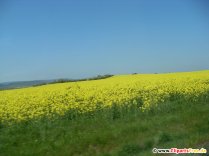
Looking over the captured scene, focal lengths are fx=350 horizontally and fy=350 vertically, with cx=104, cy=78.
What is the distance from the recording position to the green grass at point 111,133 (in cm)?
850

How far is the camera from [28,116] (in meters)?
12.0

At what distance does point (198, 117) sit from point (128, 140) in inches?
134

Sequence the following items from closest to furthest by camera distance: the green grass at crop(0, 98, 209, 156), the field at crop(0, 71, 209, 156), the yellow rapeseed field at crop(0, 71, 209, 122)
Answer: the green grass at crop(0, 98, 209, 156) < the field at crop(0, 71, 209, 156) < the yellow rapeseed field at crop(0, 71, 209, 122)

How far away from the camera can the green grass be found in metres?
8.50

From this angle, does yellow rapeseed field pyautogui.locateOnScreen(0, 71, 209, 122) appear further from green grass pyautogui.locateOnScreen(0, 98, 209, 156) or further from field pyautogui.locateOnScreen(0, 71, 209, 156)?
green grass pyautogui.locateOnScreen(0, 98, 209, 156)

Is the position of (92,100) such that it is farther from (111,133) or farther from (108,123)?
(111,133)

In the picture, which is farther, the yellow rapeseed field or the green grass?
the yellow rapeseed field

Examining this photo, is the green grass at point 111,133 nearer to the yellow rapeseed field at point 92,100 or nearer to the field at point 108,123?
the field at point 108,123

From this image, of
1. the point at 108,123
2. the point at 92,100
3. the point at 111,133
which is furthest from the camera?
the point at 92,100

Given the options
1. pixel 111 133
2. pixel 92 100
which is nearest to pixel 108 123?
pixel 111 133

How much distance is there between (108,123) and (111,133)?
1.56 m

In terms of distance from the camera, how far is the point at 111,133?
382 inches

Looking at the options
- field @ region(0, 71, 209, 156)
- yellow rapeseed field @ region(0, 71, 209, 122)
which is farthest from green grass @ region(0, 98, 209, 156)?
yellow rapeseed field @ region(0, 71, 209, 122)

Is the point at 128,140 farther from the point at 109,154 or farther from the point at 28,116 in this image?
the point at 28,116
